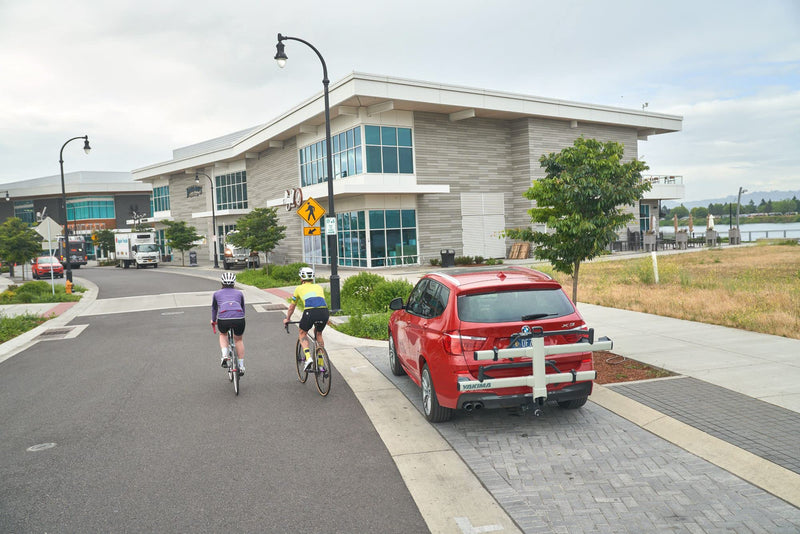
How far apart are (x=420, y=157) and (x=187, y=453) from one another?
98.2ft

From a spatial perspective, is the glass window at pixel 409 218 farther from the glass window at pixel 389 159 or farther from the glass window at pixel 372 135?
the glass window at pixel 372 135

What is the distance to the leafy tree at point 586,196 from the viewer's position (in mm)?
9344

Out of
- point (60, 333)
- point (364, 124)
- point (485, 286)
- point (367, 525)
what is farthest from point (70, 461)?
point (364, 124)

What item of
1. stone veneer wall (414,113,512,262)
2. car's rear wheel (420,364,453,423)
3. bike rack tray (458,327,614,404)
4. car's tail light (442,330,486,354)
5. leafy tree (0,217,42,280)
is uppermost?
stone veneer wall (414,113,512,262)

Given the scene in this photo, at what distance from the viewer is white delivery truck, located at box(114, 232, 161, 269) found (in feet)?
168

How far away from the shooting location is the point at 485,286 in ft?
20.4

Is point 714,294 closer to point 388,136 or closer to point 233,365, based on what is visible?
point 233,365

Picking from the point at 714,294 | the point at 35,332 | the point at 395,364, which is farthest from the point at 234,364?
the point at 714,294

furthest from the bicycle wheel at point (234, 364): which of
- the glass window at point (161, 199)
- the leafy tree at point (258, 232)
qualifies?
the glass window at point (161, 199)

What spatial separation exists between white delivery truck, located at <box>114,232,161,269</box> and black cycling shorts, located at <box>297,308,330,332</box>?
Answer: 47.8 meters

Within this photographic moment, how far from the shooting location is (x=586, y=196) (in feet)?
30.9

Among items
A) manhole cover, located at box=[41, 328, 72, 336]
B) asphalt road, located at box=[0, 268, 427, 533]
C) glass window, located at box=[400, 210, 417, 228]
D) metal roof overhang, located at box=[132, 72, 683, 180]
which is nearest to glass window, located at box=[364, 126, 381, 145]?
metal roof overhang, located at box=[132, 72, 683, 180]

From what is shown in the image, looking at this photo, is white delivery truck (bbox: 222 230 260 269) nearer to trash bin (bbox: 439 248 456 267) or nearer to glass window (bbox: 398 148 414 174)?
glass window (bbox: 398 148 414 174)

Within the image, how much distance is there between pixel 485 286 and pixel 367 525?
2.84m
